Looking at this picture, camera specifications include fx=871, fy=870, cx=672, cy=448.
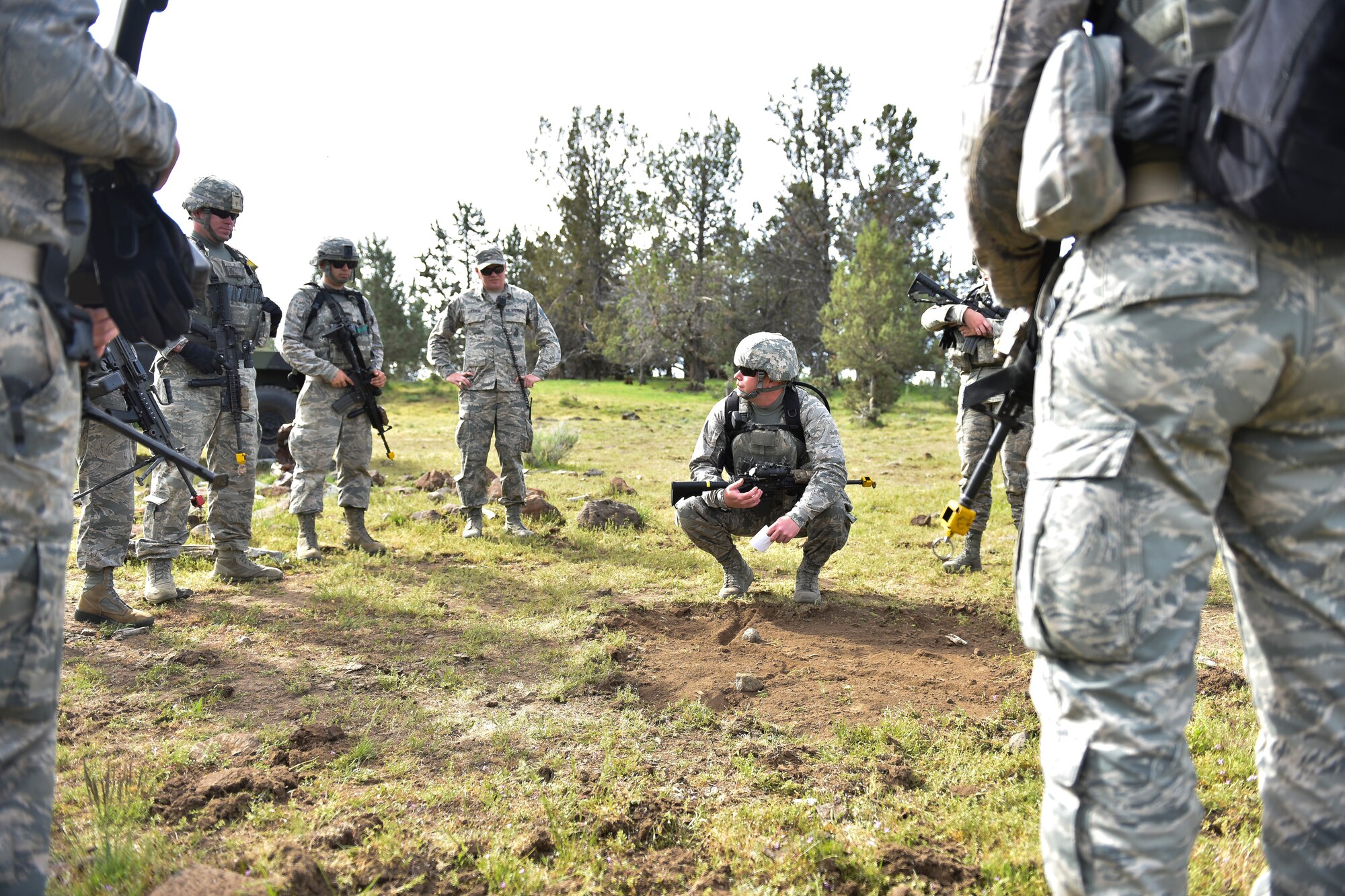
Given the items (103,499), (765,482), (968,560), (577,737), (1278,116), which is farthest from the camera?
(968,560)

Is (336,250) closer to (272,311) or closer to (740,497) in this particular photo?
(272,311)

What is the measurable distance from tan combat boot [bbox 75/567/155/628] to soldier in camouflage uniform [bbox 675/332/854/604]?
119 inches

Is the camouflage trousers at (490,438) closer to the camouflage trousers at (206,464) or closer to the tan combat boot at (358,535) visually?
the tan combat boot at (358,535)

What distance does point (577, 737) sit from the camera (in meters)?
3.30

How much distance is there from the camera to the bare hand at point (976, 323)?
18.7 feet

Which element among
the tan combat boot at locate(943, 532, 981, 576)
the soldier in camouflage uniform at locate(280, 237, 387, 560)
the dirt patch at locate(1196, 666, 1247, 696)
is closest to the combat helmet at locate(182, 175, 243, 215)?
the soldier in camouflage uniform at locate(280, 237, 387, 560)

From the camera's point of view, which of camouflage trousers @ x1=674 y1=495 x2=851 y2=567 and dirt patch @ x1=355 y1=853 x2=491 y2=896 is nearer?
dirt patch @ x1=355 y1=853 x2=491 y2=896

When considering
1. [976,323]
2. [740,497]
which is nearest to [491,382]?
[740,497]

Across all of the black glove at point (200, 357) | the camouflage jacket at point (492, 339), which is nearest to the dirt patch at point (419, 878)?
the black glove at point (200, 357)

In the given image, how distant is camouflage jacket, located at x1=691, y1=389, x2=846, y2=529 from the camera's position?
4801 mm

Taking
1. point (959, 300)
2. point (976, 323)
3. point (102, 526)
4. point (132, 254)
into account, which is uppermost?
point (959, 300)

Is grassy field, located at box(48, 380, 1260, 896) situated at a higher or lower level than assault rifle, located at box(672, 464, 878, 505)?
lower

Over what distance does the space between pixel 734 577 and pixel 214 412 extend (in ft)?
11.3

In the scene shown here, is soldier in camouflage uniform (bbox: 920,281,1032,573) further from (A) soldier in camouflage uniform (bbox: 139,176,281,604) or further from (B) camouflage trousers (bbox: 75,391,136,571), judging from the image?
(B) camouflage trousers (bbox: 75,391,136,571)
